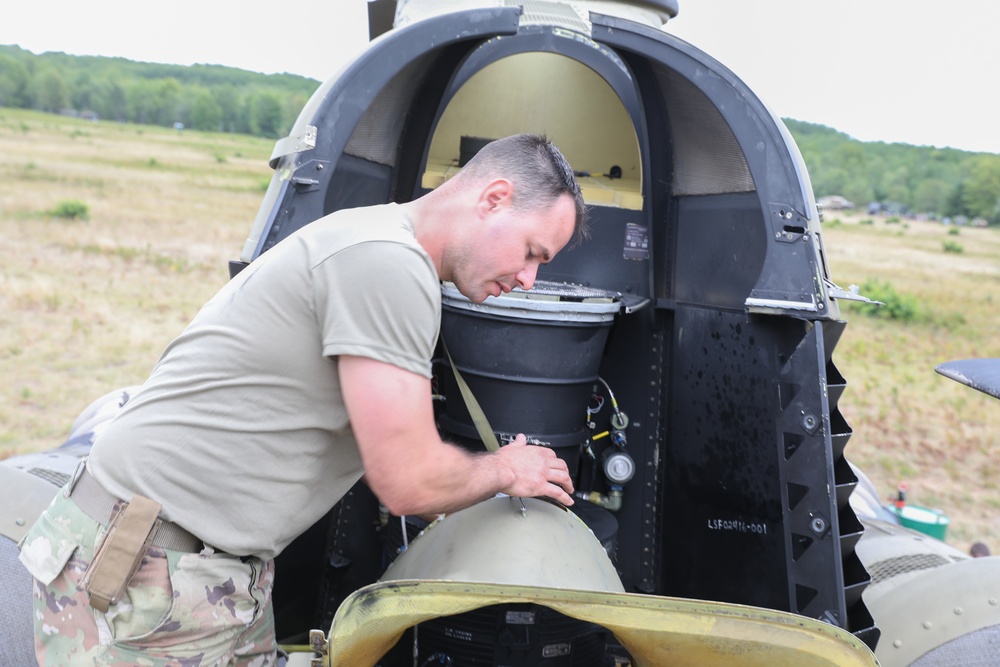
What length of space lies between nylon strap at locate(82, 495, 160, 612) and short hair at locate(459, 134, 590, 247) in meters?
1.01

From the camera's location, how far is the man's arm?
5.20ft

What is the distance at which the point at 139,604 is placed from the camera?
1741mm

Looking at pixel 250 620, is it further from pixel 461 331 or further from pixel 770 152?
pixel 770 152

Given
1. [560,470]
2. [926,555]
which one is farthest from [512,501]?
[926,555]

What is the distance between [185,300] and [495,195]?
12015mm

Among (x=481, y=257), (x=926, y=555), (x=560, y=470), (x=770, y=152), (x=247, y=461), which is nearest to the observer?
(x=247, y=461)

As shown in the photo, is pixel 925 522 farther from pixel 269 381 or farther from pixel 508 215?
pixel 269 381

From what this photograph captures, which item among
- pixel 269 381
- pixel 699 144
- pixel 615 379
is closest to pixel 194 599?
pixel 269 381

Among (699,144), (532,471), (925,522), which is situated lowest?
(925,522)

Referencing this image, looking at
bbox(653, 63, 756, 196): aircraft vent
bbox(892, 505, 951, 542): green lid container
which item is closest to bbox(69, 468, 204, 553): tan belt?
bbox(653, 63, 756, 196): aircraft vent

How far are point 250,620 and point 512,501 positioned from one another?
68 cm

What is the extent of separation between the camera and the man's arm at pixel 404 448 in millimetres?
1585

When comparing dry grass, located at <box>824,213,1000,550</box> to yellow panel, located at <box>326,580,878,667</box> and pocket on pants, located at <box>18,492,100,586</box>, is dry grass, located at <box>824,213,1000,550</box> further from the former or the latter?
pocket on pants, located at <box>18,492,100,586</box>

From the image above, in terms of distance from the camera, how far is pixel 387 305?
158 cm
